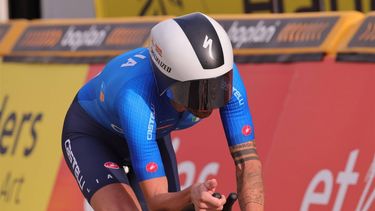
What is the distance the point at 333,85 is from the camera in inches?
309

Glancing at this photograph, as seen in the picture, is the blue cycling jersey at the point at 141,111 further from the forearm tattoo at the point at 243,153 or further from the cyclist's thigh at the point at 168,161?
the cyclist's thigh at the point at 168,161

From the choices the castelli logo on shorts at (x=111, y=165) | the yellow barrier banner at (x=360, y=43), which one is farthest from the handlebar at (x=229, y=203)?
the yellow barrier banner at (x=360, y=43)

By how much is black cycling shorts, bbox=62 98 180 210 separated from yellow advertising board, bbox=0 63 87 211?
293 centimetres

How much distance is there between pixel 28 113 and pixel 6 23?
1440 mm

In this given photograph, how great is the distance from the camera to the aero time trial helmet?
536 centimetres

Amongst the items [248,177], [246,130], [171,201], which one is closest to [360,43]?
[246,130]

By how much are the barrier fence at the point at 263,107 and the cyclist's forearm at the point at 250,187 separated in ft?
1.19

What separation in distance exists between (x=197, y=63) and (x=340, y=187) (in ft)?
7.83

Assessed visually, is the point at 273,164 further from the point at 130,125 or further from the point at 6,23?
the point at 6,23

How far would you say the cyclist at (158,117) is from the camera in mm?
5375

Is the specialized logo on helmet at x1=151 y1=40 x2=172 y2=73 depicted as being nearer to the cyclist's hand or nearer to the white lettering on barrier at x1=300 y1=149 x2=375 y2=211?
the cyclist's hand

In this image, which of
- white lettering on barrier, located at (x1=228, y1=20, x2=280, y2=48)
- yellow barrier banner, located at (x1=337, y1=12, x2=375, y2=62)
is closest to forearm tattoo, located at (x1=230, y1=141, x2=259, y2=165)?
yellow barrier banner, located at (x1=337, y1=12, x2=375, y2=62)

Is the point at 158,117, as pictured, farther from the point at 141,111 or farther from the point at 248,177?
the point at 248,177

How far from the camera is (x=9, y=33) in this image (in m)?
10.6
